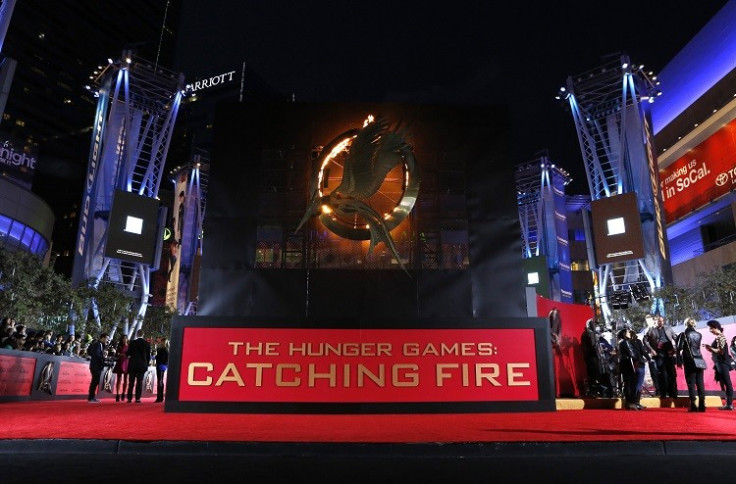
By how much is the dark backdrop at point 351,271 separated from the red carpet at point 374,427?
2777 mm

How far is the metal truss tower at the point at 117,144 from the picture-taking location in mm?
32281

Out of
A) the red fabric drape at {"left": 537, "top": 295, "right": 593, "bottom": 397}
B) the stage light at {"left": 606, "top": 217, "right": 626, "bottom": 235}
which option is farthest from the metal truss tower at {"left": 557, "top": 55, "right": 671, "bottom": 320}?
the red fabric drape at {"left": 537, "top": 295, "right": 593, "bottom": 397}

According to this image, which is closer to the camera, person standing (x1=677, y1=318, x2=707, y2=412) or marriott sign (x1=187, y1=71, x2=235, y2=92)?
person standing (x1=677, y1=318, x2=707, y2=412)

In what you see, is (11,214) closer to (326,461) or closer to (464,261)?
(464,261)

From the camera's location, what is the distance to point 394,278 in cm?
1088

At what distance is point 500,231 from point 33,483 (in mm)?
9326

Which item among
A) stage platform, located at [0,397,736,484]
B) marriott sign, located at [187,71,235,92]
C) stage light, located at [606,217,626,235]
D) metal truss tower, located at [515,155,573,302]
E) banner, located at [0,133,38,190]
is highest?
marriott sign, located at [187,71,235,92]

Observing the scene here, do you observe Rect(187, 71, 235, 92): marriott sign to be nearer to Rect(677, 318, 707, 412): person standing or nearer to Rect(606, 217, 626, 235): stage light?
Rect(606, 217, 626, 235): stage light

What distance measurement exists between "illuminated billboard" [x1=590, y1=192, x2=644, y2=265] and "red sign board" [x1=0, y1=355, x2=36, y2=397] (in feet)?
99.2

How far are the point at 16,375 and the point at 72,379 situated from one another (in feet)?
10.7

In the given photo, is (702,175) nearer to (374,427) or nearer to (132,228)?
(132,228)

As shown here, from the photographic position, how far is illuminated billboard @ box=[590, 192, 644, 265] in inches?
1224

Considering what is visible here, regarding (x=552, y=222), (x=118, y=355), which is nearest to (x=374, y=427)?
(x=118, y=355)

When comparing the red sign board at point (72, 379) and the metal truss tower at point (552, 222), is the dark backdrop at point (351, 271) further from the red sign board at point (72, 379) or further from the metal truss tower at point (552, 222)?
the metal truss tower at point (552, 222)
